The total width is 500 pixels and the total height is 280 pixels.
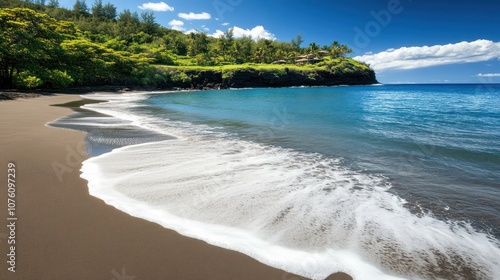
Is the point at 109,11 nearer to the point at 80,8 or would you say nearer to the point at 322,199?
the point at 80,8

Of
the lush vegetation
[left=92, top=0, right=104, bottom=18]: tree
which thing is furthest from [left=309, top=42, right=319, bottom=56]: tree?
[left=92, top=0, right=104, bottom=18]: tree

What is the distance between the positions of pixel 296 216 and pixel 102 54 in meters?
58.2

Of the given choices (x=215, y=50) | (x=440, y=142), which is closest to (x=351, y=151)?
(x=440, y=142)

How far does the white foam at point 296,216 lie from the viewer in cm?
307

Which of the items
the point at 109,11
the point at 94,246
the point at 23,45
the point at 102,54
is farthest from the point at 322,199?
the point at 109,11

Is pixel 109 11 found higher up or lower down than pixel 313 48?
higher up

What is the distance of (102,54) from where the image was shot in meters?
51.2

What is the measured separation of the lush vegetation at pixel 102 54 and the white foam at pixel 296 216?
34.9 meters

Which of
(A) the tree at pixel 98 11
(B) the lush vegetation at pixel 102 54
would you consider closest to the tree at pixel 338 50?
(B) the lush vegetation at pixel 102 54

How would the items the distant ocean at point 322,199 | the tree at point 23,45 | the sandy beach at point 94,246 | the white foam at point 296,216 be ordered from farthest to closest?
the tree at point 23,45
the distant ocean at point 322,199
the white foam at point 296,216
the sandy beach at point 94,246

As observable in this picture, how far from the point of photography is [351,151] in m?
9.02

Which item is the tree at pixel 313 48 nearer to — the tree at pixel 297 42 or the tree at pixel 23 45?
the tree at pixel 297 42

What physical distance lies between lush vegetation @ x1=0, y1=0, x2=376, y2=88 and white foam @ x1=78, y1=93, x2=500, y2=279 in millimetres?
34865

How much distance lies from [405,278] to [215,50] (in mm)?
108523
